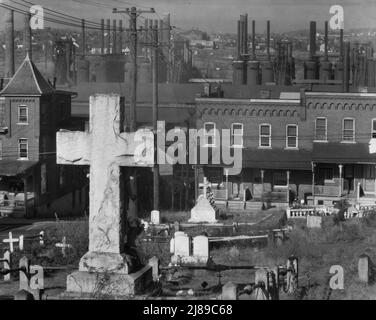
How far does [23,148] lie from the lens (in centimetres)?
3450

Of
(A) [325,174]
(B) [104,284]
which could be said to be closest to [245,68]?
(A) [325,174]

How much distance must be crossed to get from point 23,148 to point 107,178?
26806 mm

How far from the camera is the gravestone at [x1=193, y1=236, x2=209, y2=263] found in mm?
14730

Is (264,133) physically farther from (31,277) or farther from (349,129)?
(31,277)

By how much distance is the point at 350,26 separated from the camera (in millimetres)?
58625

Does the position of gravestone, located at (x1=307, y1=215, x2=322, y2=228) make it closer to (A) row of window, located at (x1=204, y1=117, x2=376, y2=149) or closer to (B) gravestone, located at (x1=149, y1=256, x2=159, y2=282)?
(B) gravestone, located at (x1=149, y1=256, x2=159, y2=282)

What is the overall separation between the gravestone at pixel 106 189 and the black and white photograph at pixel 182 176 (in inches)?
0.5

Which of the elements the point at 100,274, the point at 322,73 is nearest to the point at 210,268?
the point at 100,274

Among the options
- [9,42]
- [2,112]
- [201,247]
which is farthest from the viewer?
[9,42]

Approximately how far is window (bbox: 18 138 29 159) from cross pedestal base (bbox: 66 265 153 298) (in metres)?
26.6

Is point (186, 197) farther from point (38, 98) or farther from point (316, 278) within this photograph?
point (316, 278)

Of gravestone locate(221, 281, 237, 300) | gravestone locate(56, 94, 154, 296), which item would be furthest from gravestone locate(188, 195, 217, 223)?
gravestone locate(221, 281, 237, 300)

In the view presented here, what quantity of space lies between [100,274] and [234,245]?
9454 mm

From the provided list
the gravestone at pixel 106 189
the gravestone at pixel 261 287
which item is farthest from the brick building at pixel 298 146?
the gravestone at pixel 106 189
